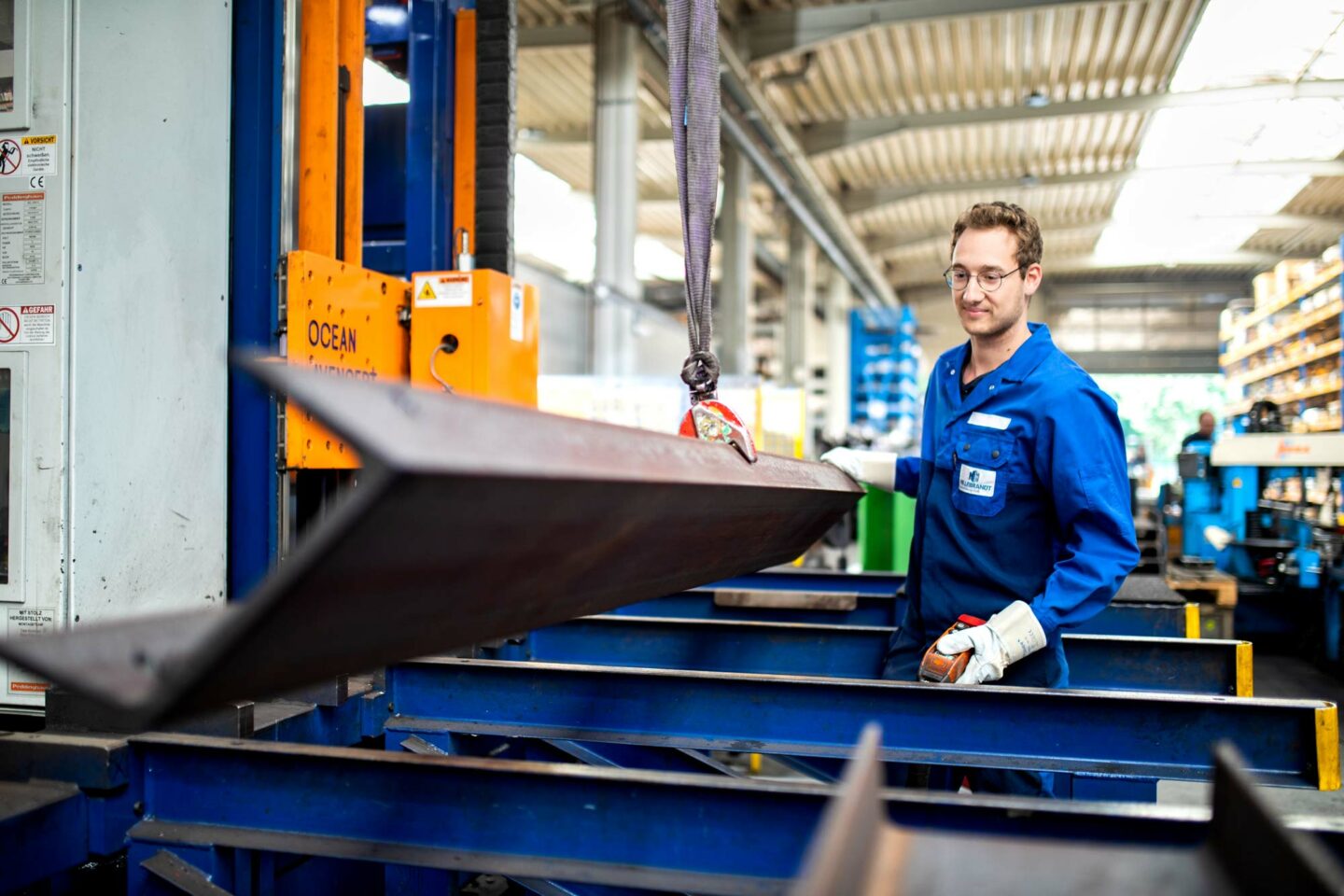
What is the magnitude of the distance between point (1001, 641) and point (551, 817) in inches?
36.9

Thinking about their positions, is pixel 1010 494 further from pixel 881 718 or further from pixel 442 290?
pixel 442 290

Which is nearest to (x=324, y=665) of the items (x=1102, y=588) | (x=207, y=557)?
(x=207, y=557)

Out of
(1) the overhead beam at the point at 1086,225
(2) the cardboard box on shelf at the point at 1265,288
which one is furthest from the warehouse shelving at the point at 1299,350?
(1) the overhead beam at the point at 1086,225

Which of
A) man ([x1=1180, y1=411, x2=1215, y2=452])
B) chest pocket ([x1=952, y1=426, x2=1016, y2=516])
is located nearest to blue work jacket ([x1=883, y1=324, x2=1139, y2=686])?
chest pocket ([x1=952, y1=426, x2=1016, y2=516])

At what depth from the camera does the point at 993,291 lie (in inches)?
80.8

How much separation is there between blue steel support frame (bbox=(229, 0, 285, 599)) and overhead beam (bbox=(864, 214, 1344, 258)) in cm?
1343

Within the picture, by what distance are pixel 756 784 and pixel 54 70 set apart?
A: 78.6 inches

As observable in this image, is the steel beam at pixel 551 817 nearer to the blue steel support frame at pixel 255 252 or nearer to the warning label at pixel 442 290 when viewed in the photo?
the blue steel support frame at pixel 255 252

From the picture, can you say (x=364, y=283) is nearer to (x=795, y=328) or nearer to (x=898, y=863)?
(x=898, y=863)

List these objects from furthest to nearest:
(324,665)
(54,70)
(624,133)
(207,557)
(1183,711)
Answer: (624,133)
(207,557)
(54,70)
(1183,711)
(324,665)

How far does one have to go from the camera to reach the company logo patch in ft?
6.71

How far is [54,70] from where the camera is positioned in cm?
202

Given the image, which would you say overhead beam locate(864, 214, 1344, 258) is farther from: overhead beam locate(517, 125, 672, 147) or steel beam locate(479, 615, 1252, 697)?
steel beam locate(479, 615, 1252, 697)

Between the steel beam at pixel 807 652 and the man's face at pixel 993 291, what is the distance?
0.81 meters
